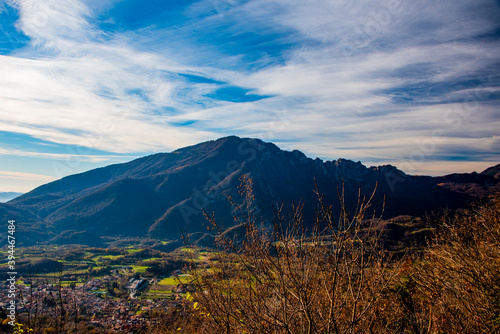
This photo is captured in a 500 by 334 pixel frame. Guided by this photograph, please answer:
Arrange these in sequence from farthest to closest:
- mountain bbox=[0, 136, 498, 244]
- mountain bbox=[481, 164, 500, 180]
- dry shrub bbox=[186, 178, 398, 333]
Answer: mountain bbox=[0, 136, 498, 244]
mountain bbox=[481, 164, 500, 180]
dry shrub bbox=[186, 178, 398, 333]

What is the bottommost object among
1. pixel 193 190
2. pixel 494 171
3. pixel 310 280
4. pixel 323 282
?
pixel 193 190

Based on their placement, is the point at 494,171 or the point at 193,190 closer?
the point at 494,171

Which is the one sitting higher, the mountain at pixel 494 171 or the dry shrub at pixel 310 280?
the mountain at pixel 494 171

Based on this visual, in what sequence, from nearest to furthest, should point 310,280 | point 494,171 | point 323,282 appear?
point 323,282 < point 310,280 < point 494,171

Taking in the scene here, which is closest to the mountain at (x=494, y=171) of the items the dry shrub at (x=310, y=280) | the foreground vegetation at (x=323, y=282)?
the foreground vegetation at (x=323, y=282)

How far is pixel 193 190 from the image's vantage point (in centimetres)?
11506

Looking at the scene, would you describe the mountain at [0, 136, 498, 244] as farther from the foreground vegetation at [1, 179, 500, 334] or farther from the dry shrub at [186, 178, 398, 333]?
the dry shrub at [186, 178, 398, 333]

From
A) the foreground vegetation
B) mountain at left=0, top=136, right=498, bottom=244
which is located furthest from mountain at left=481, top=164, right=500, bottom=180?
the foreground vegetation

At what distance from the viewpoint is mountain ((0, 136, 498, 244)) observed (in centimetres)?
9170

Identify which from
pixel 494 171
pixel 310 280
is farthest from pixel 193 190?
pixel 310 280

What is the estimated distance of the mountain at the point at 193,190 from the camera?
91.7 metres

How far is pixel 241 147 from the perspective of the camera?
14625cm

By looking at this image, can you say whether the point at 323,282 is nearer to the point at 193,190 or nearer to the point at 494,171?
the point at 494,171

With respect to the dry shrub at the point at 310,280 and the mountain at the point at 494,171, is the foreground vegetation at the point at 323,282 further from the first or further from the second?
the mountain at the point at 494,171
